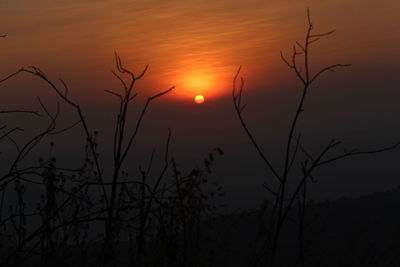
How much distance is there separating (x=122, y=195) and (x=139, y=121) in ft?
3.16

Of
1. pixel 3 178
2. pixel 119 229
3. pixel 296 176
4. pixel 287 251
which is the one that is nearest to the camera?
pixel 3 178

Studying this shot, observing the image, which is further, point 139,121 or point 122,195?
point 122,195

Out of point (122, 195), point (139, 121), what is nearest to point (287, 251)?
point (122, 195)

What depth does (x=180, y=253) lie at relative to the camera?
483 centimetres

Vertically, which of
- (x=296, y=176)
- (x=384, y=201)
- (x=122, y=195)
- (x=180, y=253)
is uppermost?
(x=296, y=176)

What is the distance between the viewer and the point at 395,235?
12.0 meters

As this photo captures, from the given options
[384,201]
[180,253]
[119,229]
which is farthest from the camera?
[384,201]

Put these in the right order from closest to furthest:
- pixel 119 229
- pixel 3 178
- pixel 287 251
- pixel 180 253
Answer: pixel 3 178 < pixel 119 229 < pixel 180 253 < pixel 287 251

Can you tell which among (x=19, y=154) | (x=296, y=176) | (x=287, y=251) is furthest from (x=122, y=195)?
(x=296, y=176)

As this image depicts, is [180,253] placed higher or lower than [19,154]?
lower

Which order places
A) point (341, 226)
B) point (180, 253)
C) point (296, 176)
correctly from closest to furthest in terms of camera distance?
point (180, 253), point (341, 226), point (296, 176)

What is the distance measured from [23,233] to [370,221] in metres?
9.45

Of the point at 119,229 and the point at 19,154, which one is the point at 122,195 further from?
the point at 19,154

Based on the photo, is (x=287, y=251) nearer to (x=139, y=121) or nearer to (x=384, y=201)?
(x=384, y=201)
